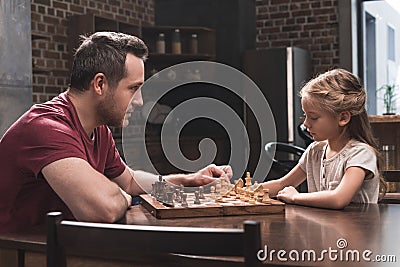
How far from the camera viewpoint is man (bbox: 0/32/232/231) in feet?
5.63

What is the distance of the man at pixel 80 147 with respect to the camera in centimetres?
171

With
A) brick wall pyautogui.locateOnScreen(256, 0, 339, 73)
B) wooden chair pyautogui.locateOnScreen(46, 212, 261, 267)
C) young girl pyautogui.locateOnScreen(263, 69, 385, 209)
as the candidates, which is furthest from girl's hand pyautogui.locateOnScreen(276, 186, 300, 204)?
brick wall pyautogui.locateOnScreen(256, 0, 339, 73)

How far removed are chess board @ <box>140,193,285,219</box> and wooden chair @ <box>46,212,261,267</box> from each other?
0.51 m

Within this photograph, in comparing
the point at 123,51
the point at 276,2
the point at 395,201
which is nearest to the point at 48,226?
the point at 123,51

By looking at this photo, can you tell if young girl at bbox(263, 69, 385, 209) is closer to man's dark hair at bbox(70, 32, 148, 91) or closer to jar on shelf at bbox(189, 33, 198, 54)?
man's dark hair at bbox(70, 32, 148, 91)

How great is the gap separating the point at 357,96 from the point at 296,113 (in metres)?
4.35

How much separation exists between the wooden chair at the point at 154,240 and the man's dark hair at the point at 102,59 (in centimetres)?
88

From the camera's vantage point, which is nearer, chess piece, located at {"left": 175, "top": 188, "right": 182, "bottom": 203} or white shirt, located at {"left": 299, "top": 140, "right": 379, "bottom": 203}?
chess piece, located at {"left": 175, "top": 188, "right": 182, "bottom": 203}

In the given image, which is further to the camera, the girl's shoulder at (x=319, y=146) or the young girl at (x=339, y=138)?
the girl's shoulder at (x=319, y=146)

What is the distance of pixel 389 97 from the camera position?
692 centimetres

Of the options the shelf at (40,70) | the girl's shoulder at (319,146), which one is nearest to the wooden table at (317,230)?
the girl's shoulder at (319,146)

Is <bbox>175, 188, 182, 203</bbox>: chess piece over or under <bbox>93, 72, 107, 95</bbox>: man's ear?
under

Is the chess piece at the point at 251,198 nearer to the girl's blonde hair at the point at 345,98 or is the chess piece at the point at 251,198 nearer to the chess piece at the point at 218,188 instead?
the chess piece at the point at 218,188

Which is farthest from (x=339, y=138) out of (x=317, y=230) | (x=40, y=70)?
(x=40, y=70)
